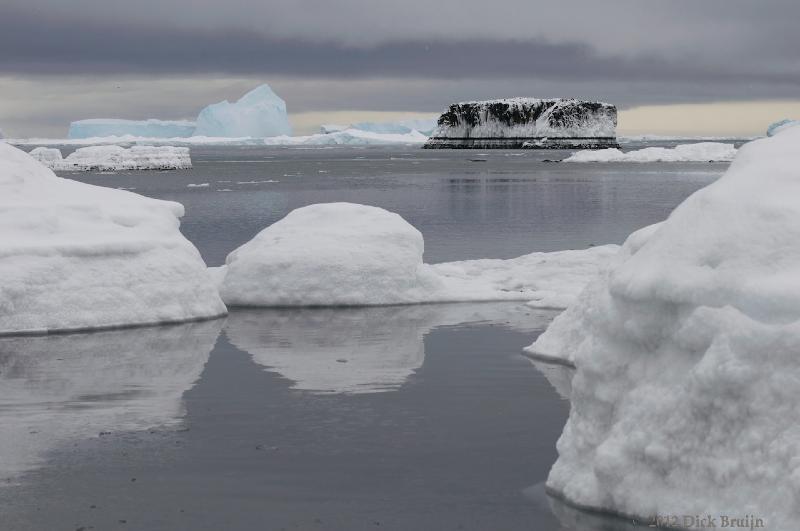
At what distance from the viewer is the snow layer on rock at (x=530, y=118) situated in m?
170

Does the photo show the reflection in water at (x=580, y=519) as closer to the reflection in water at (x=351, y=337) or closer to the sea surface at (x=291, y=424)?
the sea surface at (x=291, y=424)

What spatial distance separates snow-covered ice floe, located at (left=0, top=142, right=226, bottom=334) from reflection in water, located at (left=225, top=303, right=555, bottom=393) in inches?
40.3

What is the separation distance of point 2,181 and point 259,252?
380 cm

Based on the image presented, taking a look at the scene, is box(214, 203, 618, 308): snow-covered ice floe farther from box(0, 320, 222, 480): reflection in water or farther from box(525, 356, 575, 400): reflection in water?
box(525, 356, 575, 400): reflection in water

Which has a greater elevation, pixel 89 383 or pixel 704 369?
pixel 704 369

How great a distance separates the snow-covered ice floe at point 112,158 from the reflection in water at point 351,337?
6513cm

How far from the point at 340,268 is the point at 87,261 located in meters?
3.85

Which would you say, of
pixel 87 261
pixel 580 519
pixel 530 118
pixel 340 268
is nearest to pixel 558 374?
pixel 580 519

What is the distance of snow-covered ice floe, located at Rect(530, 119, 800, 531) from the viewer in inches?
253

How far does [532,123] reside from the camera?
591ft

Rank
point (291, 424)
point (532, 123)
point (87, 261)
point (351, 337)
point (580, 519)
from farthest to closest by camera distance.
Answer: point (532, 123) < point (87, 261) < point (351, 337) < point (291, 424) < point (580, 519)

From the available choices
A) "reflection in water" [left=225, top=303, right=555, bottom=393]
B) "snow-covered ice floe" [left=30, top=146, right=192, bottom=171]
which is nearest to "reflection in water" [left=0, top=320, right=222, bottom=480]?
"reflection in water" [left=225, top=303, right=555, bottom=393]

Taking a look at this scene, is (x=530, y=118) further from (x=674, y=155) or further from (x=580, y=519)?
(x=580, y=519)

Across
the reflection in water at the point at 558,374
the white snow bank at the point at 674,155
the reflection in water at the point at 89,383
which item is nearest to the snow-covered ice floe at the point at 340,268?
the reflection in water at the point at 89,383
